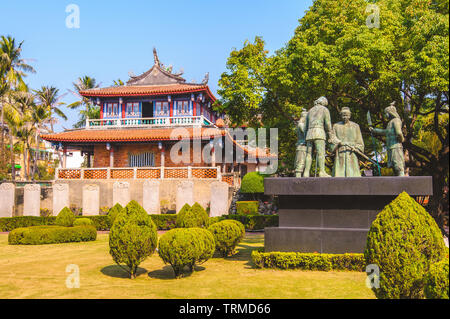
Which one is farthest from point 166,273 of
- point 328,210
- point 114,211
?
point 114,211

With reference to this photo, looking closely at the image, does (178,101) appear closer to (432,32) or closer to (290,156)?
(290,156)

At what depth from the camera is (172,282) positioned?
851 centimetres

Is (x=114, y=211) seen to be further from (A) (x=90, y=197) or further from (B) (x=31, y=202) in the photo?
(B) (x=31, y=202)

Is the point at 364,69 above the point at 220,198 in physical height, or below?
above

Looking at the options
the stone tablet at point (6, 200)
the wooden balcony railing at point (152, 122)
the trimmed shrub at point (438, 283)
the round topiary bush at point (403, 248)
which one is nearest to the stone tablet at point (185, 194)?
the wooden balcony railing at point (152, 122)

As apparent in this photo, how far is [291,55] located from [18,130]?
34.9 meters

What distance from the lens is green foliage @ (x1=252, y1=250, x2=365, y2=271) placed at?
30.1 feet

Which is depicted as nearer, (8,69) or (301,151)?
(301,151)

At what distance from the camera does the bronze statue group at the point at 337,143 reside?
10.6 m

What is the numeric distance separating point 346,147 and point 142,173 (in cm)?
1851

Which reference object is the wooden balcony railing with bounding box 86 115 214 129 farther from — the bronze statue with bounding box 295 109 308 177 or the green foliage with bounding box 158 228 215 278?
the green foliage with bounding box 158 228 215 278

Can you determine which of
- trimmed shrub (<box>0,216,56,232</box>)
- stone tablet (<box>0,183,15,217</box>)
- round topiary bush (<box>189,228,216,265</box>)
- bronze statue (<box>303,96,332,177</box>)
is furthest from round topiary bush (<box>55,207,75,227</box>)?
bronze statue (<box>303,96,332,177</box>)

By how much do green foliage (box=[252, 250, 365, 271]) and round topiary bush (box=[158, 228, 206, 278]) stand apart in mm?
1906
